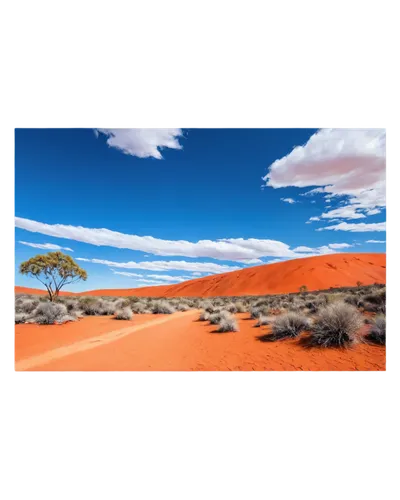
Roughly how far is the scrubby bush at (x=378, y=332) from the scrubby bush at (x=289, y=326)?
1.25 m

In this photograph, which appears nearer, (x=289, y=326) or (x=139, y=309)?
(x=289, y=326)

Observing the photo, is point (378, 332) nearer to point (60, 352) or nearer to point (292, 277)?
point (60, 352)

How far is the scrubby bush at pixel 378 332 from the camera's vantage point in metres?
4.38

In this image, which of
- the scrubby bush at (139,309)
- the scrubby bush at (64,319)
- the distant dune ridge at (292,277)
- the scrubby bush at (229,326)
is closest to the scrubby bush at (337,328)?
the scrubby bush at (229,326)

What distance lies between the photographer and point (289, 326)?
5391 mm

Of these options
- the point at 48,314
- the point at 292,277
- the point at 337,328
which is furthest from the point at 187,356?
the point at 292,277

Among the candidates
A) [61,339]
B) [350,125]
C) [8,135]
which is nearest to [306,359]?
[350,125]

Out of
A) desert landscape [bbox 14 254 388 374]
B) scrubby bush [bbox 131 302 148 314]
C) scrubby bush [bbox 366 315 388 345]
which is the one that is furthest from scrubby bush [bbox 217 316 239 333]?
scrubby bush [bbox 131 302 148 314]

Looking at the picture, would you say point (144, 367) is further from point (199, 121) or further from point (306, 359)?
point (199, 121)

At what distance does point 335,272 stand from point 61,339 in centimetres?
3919

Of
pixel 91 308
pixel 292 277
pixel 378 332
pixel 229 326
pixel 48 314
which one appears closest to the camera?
pixel 378 332

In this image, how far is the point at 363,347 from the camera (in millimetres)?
4262

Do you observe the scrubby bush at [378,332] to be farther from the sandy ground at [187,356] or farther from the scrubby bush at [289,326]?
the scrubby bush at [289,326]

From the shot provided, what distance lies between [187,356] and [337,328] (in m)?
3.09
